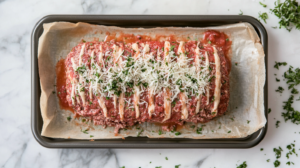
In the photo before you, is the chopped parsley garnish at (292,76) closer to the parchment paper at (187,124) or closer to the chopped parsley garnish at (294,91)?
the chopped parsley garnish at (294,91)

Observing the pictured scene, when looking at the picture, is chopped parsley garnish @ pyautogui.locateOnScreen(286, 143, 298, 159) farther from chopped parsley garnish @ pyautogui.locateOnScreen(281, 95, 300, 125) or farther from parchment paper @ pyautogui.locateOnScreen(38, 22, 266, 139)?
parchment paper @ pyautogui.locateOnScreen(38, 22, 266, 139)

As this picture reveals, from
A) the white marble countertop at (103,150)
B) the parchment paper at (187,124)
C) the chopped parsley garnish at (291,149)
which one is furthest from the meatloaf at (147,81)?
the chopped parsley garnish at (291,149)

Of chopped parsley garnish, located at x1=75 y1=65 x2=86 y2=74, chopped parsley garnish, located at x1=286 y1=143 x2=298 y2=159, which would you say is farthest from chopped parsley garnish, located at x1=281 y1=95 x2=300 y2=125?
chopped parsley garnish, located at x1=75 y1=65 x2=86 y2=74

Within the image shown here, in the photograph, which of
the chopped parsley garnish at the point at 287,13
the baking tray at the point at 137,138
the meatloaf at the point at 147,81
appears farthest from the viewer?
the chopped parsley garnish at the point at 287,13

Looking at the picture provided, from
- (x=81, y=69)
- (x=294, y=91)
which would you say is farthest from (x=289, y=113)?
(x=81, y=69)

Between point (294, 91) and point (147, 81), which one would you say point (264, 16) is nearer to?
point (294, 91)

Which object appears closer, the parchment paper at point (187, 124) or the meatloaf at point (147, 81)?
the meatloaf at point (147, 81)

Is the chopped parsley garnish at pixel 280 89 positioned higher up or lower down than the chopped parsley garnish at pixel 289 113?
higher up
